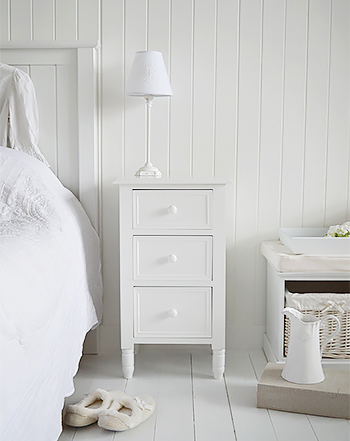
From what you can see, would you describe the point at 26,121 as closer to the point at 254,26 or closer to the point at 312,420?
the point at 254,26

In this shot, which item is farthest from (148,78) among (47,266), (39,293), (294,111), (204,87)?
(39,293)

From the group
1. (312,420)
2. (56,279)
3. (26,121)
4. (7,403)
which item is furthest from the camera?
(26,121)

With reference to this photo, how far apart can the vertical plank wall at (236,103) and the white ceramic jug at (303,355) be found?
2.14 ft

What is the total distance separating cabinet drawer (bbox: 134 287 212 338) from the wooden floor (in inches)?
8.3

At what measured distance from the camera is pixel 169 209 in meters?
2.08

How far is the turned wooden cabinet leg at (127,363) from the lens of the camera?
2156mm

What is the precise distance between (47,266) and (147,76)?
3.46ft

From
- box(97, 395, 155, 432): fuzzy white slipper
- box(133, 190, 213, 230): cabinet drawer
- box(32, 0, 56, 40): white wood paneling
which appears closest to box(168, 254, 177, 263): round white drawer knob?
box(133, 190, 213, 230): cabinet drawer

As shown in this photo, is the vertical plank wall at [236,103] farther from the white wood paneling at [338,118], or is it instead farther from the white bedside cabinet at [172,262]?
the white bedside cabinet at [172,262]

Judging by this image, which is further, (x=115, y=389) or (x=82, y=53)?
(x=82, y=53)

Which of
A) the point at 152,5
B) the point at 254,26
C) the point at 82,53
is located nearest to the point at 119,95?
the point at 82,53

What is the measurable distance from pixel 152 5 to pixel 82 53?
15.8 inches

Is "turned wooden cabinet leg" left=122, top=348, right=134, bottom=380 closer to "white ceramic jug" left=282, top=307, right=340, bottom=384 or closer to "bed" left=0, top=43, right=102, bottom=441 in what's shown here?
"bed" left=0, top=43, right=102, bottom=441

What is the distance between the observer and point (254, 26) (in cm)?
239
